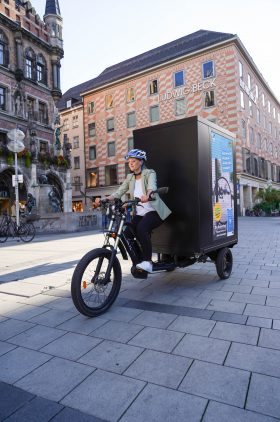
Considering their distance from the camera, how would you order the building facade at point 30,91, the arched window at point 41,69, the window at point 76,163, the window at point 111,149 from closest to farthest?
1. the building facade at point 30,91
2. the arched window at point 41,69
3. the window at point 111,149
4. the window at point 76,163

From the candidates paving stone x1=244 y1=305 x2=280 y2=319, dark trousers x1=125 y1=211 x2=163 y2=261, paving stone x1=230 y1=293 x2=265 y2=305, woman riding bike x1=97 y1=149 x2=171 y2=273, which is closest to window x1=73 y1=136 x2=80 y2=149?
→ woman riding bike x1=97 y1=149 x2=171 y2=273

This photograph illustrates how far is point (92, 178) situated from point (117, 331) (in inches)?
1679

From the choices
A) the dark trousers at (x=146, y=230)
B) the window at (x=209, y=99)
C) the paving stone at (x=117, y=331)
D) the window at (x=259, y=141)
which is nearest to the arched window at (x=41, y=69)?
the window at (x=209, y=99)

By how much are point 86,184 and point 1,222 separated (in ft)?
103

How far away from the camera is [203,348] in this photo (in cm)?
273

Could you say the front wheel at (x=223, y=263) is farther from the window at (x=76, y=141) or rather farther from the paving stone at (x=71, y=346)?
the window at (x=76, y=141)

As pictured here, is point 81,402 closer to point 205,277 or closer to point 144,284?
point 144,284

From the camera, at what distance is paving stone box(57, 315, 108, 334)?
3.23 m

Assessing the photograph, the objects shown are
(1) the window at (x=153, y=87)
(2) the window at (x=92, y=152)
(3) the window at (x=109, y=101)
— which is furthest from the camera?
(2) the window at (x=92, y=152)

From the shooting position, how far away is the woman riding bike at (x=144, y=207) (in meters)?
4.11

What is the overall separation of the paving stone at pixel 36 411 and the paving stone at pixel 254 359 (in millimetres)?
1301

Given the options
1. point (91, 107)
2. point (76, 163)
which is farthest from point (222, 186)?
point (76, 163)

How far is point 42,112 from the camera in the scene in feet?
102

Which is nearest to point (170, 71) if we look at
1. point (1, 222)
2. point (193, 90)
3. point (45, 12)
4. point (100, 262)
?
point (193, 90)
